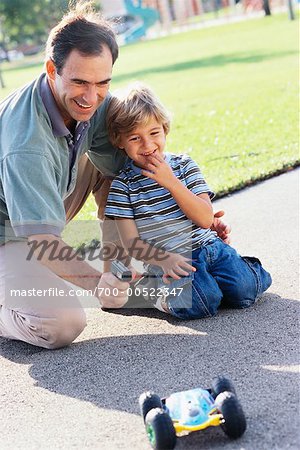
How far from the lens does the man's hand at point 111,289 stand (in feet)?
13.0

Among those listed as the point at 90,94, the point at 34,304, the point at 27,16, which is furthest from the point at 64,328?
the point at 27,16

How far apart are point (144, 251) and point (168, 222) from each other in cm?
20

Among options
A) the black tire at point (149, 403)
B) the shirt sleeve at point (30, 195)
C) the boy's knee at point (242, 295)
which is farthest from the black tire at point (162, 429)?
the boy's knee at point (242, 295)

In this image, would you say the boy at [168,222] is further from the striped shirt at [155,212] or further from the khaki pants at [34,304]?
the khaki pants at [34,304]

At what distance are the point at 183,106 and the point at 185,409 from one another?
1134 cm

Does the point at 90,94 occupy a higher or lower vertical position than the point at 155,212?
higher

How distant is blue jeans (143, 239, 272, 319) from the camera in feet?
14.2

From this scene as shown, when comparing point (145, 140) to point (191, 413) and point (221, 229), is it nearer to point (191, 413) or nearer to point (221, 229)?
point (221, 229)

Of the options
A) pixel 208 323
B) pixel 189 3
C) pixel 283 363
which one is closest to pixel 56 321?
pixel 208 323

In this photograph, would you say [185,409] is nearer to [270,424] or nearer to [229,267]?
[270,424]

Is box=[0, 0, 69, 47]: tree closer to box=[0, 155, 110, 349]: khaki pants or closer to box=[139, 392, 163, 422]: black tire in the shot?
box=[0, 155, 110, 349]: khaki pants

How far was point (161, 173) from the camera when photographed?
14.2 ft

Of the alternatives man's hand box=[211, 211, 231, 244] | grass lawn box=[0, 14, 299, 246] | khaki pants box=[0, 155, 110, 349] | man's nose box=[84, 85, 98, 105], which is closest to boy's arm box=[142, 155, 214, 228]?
man's hand box=[211, 211, 231, 244]

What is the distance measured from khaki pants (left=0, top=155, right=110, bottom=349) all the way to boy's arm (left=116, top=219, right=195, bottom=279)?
42 cm
